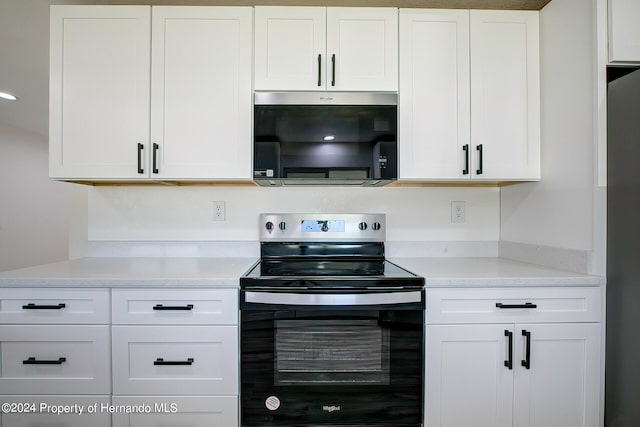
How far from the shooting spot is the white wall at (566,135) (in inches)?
53.2

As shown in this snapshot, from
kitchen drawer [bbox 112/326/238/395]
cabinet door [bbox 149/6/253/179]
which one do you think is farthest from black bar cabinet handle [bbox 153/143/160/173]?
kitchen drawer [bbox 112/326/238/395]

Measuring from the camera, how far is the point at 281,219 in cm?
187

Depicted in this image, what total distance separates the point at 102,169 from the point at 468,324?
6.15ft

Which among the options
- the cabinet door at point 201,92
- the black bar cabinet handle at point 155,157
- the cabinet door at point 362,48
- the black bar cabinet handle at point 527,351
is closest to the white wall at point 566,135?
the black bar cabinet handle at point 527,351

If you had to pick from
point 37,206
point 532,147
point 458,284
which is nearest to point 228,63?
point 458,284

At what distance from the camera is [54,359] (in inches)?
51.2

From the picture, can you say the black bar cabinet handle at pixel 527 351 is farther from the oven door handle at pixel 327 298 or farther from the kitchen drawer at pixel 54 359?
the kitchen drawer at pixel 54 359

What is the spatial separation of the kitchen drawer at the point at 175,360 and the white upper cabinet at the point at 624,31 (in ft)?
6.39

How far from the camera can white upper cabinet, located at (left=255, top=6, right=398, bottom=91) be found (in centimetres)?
159

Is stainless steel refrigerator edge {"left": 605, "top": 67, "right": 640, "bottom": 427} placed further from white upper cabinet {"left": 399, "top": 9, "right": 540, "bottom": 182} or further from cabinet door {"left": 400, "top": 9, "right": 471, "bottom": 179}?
cabinet door {"left": 400, "top": 9, "right": 471, "bottom": 179}

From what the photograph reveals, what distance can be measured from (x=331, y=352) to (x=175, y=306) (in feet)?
2.22

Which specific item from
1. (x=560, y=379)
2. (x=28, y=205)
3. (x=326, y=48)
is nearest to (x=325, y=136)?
(x=326, y=48)

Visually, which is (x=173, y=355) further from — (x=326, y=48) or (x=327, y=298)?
(x=326, y=48)

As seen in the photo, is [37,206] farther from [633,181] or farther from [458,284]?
[633,181]
